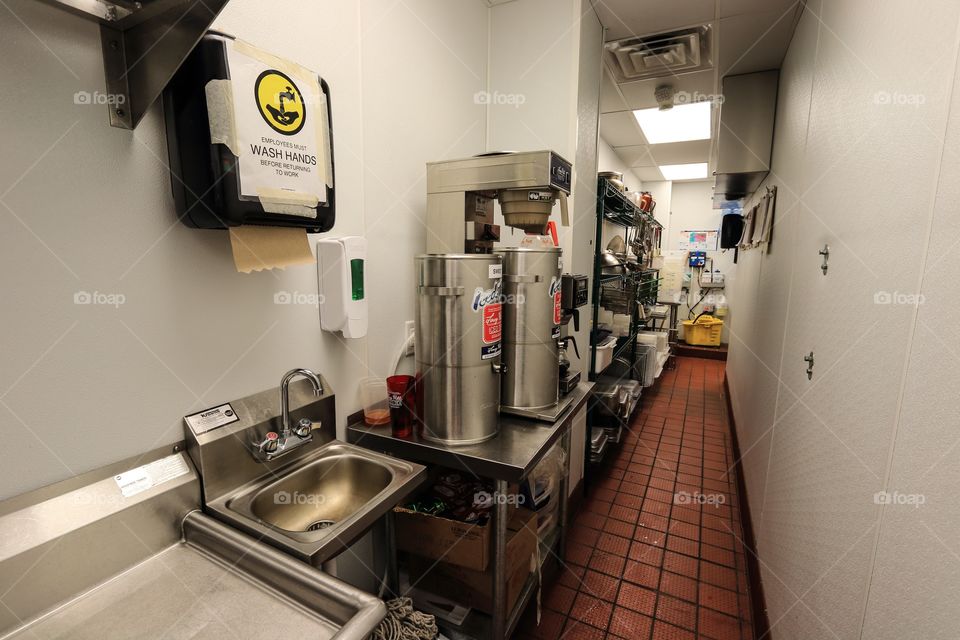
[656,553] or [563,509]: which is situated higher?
[563,509]

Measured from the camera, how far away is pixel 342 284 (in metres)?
1.35

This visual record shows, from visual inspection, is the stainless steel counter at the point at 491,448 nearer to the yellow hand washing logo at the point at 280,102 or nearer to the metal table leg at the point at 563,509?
the metal table leg at the point at 563,509

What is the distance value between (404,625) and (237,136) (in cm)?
142

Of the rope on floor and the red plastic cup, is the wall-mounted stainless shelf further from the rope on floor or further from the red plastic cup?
the rope on floor

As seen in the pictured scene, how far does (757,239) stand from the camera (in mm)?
3215

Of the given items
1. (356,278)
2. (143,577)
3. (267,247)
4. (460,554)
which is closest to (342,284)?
(356,278)

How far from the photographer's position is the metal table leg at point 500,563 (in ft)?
4.66

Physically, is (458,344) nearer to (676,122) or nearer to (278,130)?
(278,130)

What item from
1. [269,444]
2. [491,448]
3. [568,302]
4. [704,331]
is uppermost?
[568,302]

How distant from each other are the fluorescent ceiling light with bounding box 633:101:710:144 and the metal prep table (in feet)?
10.6

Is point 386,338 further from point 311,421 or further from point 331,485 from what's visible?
point 331,485

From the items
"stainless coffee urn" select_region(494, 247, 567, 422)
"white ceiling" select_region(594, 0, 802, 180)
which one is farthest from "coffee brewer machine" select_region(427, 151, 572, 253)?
"white ceiling" select_region(594, 0, 802, 180)

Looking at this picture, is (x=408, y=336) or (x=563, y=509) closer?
(x=408, y=336)

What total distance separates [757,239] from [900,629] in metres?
3.03
